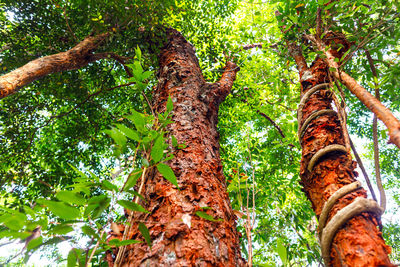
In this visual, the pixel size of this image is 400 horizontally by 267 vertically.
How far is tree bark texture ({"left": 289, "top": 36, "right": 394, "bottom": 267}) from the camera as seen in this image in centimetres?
74

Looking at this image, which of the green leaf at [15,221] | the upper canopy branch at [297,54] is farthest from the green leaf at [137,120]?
the upper canopy branch at [297,54]

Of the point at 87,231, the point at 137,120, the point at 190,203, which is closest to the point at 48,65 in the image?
the point at 137,120

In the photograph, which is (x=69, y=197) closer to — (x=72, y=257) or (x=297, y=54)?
(x=72, y=257)

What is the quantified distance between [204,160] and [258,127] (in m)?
3.99

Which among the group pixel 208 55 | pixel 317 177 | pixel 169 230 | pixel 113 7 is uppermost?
pixel 208 55

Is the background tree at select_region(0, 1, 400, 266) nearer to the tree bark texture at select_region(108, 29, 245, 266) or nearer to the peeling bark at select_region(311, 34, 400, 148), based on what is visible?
the tree bark texture at select_region(108, 29, 245, 266)

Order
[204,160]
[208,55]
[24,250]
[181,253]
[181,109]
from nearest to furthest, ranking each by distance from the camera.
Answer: [24,250] < [181,253] < [204,160] < [181,109] < [208,55]

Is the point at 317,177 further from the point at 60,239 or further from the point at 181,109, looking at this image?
the point at 60,239

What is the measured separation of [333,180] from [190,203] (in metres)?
0.72

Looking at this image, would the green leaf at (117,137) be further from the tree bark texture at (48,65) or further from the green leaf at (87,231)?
the tree bark texture at (48,65)

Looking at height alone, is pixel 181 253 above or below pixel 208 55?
below

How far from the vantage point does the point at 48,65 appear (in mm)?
1979

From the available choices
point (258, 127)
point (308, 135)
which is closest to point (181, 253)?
point (308, 135)

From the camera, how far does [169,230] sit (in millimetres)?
840
